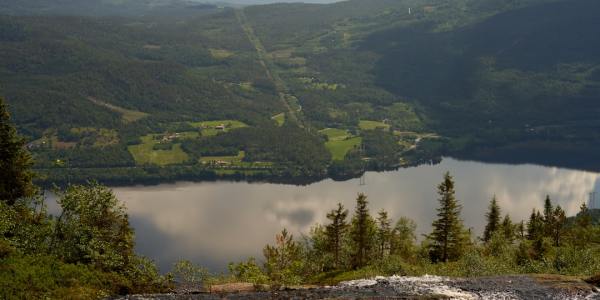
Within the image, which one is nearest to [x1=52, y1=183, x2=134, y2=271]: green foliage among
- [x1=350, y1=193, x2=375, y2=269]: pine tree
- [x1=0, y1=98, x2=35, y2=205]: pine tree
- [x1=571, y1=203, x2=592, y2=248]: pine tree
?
[x1=0, y1=98, x2=35, y2=205]: pine tree

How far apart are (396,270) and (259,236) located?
105944mm

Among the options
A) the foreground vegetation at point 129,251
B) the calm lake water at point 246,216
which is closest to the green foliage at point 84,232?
the foreground vegetation at point 129,251

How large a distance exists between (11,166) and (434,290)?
38.8 meters

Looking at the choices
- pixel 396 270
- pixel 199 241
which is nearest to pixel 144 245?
pixel 199 241

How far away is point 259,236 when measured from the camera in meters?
155

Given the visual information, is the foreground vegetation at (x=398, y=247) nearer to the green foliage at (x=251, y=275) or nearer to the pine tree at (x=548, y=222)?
the pine tree at (x=548, y=222)

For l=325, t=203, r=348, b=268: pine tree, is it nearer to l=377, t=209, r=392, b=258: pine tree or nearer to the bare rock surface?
l=377, t=209, r=392, b=258: pine tree

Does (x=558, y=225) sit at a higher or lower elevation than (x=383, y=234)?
higher

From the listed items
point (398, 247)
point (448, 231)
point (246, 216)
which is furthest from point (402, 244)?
point (246, 216)

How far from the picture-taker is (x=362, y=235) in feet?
236

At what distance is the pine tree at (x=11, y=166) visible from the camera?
51250 millimetres

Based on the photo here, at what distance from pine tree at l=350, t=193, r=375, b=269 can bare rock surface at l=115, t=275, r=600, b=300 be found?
32.5 m

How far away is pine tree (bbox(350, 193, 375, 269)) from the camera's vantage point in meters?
71.9

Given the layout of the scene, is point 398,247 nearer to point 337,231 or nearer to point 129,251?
point 337,231
